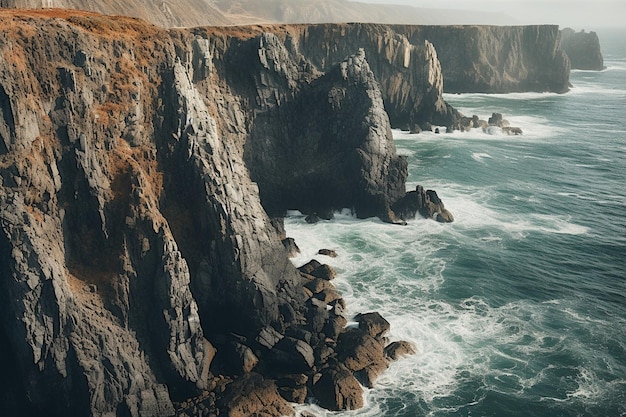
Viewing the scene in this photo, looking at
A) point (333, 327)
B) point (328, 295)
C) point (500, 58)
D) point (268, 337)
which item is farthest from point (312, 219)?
point (500, 58)

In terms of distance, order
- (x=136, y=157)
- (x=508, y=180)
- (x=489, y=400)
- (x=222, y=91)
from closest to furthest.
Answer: (x=489, y=400), (x=136, y=157), (x=222, y=91), (x=508, y=180)

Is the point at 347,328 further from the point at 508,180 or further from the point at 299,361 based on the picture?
the point at 508,180

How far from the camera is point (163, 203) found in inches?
1828

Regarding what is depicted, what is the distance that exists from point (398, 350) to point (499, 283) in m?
18.2

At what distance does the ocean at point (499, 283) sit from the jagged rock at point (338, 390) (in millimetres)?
907

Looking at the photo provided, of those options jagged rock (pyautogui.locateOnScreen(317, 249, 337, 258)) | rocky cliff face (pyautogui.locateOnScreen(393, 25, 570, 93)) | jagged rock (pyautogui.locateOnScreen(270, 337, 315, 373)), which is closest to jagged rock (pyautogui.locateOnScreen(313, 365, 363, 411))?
jagged rock (pyautogui.locateOnScreen(270, 337, 315, 373))

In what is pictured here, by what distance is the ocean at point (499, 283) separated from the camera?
42188mm

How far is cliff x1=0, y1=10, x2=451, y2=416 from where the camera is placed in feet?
119

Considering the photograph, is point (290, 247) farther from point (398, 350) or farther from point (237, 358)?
point (237, 358)

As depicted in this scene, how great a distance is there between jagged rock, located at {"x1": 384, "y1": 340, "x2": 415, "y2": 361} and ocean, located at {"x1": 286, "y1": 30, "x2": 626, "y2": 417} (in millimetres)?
570

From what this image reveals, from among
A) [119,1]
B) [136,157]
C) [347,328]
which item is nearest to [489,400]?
[347,328]

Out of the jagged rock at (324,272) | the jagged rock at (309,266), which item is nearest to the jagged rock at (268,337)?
the jagged rock at (324,272)

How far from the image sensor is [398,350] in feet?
152

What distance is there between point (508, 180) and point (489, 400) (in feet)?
189
